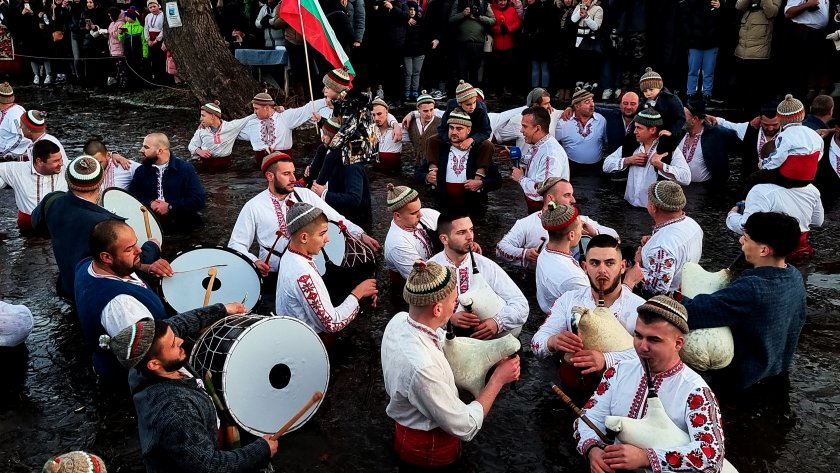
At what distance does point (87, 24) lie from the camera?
21.0 meters

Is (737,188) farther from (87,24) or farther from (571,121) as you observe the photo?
(87,24)

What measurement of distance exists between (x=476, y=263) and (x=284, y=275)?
4.83ft

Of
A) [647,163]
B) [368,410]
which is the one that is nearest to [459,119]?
[647,163]

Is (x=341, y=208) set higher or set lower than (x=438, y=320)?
lower

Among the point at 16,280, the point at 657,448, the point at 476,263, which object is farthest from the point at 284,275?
the point at 16,280

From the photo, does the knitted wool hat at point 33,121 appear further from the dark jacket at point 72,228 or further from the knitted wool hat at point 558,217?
the knitted wool hat at point 558,217

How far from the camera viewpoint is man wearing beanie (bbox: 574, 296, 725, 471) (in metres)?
3.59

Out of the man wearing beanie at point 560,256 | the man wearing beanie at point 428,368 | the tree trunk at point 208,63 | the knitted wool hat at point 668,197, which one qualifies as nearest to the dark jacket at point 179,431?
the man wearing beanie at point 428,368

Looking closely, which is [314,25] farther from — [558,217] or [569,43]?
[558,217]

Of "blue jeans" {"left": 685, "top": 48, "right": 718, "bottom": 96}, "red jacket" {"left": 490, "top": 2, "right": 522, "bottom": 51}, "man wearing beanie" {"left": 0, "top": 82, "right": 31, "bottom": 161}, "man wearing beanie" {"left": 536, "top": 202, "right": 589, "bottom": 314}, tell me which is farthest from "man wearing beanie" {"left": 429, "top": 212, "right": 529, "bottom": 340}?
"red jacket" {"left": 490, "top": 2, "right": 522, "bottom": 51}

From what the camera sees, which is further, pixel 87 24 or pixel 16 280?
pixel 87 24

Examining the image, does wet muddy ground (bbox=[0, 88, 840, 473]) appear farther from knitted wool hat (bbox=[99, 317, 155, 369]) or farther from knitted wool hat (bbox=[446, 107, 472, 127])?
knitted wool hat (bbox=[446, 107, 472, 127])

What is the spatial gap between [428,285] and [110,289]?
2.35 metres

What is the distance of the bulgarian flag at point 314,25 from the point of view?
1162 centimetres
